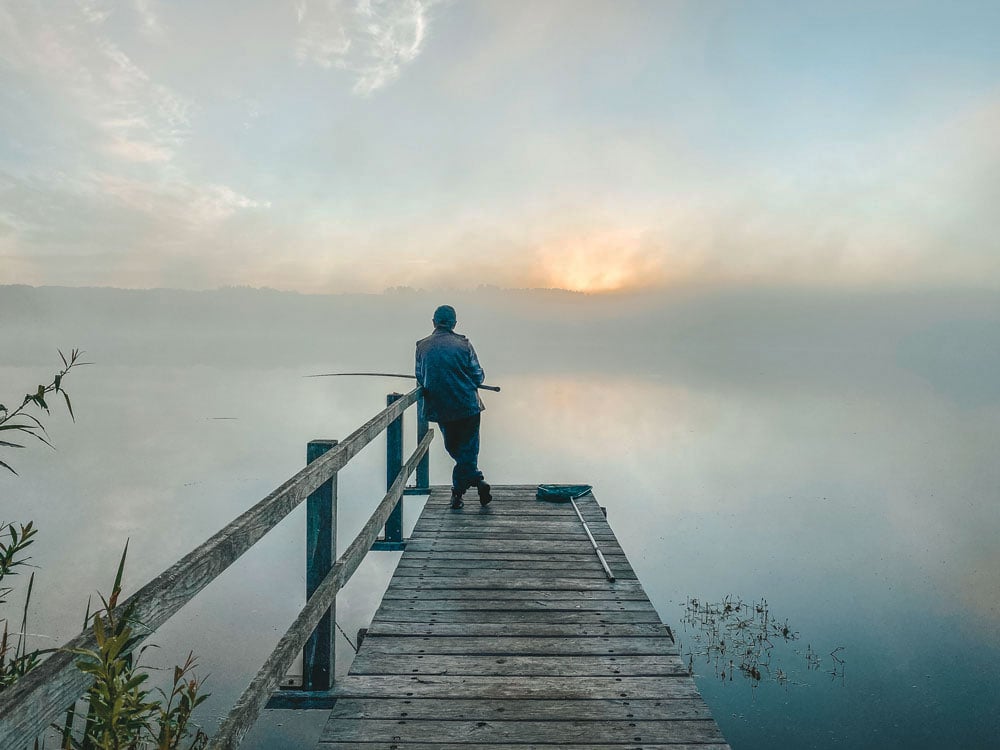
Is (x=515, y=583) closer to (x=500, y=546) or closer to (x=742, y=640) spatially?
(x=500, y=546)

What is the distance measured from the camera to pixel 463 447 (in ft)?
20.7

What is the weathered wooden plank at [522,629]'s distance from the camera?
373 cm

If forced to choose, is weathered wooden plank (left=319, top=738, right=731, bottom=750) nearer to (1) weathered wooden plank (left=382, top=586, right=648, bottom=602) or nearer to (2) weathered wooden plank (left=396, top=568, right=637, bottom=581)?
(1) weathered wooden plank (left=382, top=586, right=648, bottom=602)

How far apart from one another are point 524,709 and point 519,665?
0.42 meters

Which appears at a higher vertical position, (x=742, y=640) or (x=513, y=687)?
(x=513, y=687)

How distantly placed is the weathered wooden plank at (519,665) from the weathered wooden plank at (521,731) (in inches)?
16.9

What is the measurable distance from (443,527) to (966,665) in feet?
26.1

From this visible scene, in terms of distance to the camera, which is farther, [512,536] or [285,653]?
[512,536]

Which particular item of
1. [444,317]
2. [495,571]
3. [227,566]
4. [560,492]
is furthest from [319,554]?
[560,492]

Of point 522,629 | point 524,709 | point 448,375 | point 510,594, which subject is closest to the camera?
point 524,709

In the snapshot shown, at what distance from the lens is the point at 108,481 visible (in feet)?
73.2

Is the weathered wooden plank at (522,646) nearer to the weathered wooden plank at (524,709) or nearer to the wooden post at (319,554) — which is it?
the wooden post at (319,554)

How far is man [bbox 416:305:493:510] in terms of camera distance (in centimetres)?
593

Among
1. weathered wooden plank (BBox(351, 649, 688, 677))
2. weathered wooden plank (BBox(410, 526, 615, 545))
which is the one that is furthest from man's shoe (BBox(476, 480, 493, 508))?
weathered wooden plank (BBox(351, 649, 688, 677))
